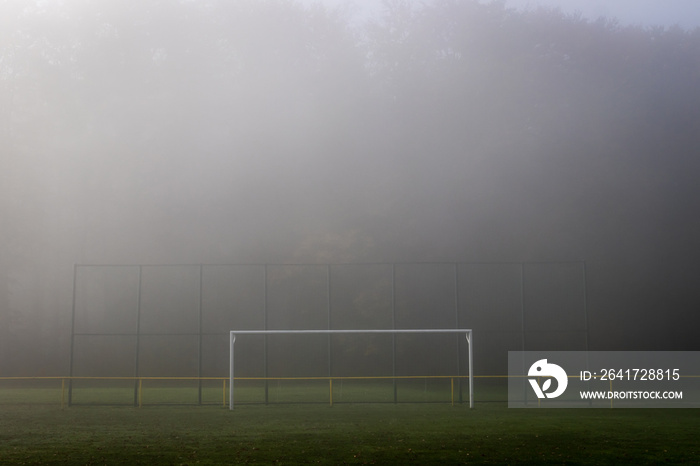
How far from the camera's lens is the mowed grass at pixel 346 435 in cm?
1252

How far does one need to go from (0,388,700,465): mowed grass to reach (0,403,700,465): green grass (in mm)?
21

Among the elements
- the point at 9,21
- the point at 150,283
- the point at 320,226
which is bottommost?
the point at 150,283

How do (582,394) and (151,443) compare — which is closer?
(151,443)

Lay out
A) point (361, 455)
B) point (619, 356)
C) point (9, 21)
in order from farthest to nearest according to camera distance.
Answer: point (9, 21) → point (619, 356) → point (361, 455)

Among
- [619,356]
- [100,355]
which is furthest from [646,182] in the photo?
[100,355]

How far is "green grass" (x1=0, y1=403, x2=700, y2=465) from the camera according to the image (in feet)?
41.1

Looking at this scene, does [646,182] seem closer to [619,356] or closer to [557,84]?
[557,84]

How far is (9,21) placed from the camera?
143ft

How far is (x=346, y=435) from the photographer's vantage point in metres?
15.1

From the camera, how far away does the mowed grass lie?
41.1 feet

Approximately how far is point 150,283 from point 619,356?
76.8 feet

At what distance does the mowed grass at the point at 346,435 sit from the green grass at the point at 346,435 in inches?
0.8

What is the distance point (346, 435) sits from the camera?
15109 millimetres

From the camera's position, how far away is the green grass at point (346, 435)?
12.5 m
